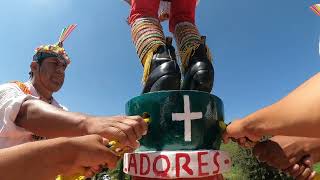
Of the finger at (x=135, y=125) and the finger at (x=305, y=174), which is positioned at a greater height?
the finger at (x=135, y=125)

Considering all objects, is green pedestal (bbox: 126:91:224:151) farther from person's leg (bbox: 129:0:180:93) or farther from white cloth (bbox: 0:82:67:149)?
white cloth (bbox: 0:82:67:149)

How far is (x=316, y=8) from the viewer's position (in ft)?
7.99

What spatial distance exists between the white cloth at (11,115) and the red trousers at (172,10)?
803 millimetres

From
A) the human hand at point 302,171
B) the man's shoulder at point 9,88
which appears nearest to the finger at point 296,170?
the human hand at point 302,171

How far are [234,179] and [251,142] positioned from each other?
839 inches

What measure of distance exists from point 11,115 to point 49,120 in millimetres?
362

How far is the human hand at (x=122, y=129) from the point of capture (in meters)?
1.56

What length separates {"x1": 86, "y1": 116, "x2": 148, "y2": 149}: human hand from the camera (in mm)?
1556

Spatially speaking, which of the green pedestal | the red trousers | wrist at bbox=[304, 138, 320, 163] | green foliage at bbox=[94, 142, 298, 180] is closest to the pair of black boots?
the green pedestal

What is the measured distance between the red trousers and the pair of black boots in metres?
0.23

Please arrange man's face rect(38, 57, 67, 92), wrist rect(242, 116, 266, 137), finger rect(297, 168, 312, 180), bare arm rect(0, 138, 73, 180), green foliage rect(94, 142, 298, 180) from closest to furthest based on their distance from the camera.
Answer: bare arm rect(0, 138, 73, 180) < wrist rect(242, 116, 266, 137) < finger rect(297, 168, 312, 180) < man's face rect(38, 57, 67, 92) < green foliage rect(94, 142, 298, 180)

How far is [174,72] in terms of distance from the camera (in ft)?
6.23

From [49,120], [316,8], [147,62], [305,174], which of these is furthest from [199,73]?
[316,8]

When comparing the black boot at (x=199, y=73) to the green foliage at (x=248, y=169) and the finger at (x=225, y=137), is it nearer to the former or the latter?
the finger at (x=225, y=137)
